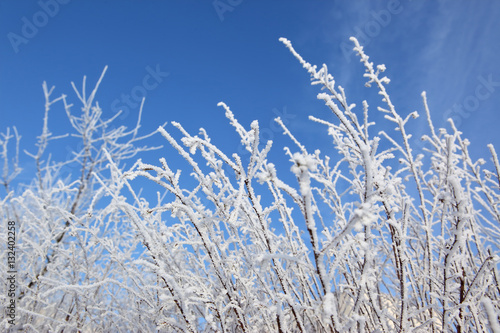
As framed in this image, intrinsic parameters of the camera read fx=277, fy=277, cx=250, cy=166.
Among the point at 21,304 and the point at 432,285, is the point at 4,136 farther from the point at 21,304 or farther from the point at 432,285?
the point at 432,285

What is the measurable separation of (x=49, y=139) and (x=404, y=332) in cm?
622

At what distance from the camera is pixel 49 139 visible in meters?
5.32

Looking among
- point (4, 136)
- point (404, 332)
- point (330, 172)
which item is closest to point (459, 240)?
point (404, 332)

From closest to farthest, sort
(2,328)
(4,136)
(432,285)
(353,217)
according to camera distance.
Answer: (353,217)
(432,285)
(2,328)
(4,136)

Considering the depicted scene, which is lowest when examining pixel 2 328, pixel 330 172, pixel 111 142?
pixel 2 328

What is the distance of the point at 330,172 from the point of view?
260 centimetres

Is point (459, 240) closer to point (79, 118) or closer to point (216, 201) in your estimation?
point (216, 201)

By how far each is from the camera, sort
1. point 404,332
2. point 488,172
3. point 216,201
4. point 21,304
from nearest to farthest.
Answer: point 404,332 → point 216,201 → point 488,172 → point 21,304

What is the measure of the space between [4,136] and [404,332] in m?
7.46

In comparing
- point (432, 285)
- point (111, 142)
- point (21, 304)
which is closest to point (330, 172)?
point (432, 285)

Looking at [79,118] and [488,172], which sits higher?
[79,118]

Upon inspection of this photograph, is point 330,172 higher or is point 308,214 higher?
point 330,172

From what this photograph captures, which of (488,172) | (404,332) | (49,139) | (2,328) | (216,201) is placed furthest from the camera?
(49,139)

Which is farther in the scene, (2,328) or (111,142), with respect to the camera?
(111,142)
